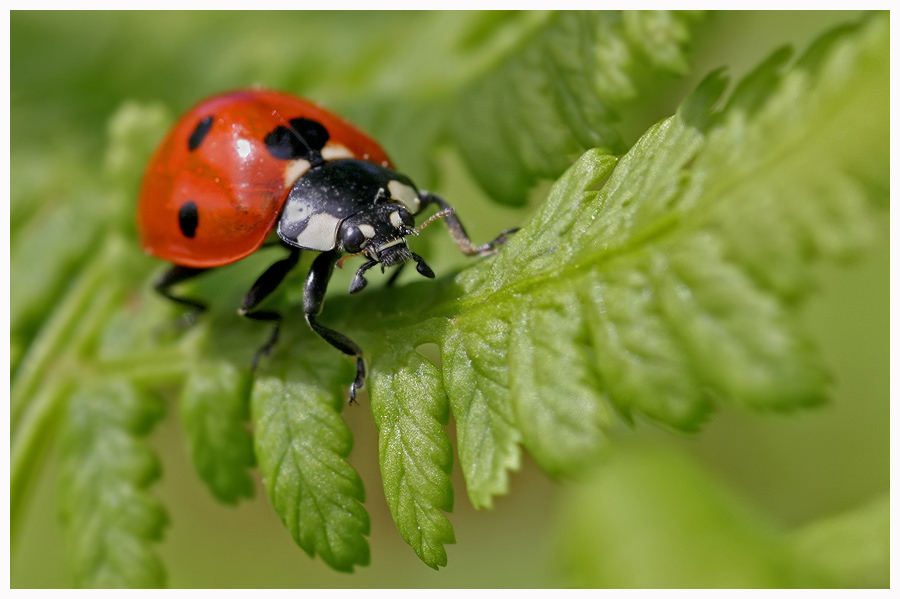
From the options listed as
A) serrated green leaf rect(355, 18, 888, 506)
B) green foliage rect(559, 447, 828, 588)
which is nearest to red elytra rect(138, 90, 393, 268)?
serrated green leaf rect(355, 18, 888, 506)

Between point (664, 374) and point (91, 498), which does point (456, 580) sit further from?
point (664, 374)

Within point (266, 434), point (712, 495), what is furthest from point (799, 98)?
point (266, 434)

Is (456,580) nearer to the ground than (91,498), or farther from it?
farther from it

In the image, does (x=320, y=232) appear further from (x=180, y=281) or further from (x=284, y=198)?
(x=180, y=281)

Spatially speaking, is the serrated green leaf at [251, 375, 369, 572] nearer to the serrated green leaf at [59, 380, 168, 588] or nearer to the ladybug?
the ladybug

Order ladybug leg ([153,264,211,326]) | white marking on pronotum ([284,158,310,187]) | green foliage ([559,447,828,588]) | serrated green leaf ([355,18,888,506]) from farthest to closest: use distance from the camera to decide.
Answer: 1. ladybug leg ([153,264,211,326])
2. white marking on pronotum ([284,158,310,187])
3. green foliage ([559,447,828,588])
4. serrated green leaf ([355,18,888,506])

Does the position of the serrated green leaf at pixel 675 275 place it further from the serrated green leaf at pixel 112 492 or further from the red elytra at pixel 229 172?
the serrated green leaf at pixel 112 492

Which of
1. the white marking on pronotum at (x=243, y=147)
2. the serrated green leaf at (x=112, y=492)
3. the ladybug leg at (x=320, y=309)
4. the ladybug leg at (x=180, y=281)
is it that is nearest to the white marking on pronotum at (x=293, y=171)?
the white marking on pronotum at (x=243, y=147)
